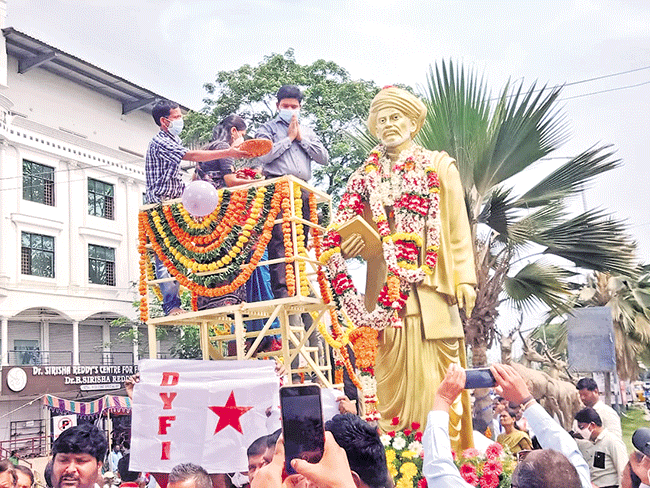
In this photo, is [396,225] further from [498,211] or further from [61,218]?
[61,218]

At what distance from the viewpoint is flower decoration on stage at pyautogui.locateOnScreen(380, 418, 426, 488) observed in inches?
221

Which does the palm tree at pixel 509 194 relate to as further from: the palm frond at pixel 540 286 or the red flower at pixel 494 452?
the red flower at pixel 494 452

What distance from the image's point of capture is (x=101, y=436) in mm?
3920

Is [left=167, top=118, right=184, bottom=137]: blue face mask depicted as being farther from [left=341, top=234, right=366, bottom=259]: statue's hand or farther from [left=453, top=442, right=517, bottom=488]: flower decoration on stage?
[left=453, top=442, right=517, bottom=488]: flower decoration on stage

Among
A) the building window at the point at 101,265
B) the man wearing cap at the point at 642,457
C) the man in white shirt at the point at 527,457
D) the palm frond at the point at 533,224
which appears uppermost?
the building window at the point at 101,265

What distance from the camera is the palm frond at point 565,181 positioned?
953 centimetres

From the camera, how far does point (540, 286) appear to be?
1011 centimetres

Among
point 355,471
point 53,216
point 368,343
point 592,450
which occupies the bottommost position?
point 592,450

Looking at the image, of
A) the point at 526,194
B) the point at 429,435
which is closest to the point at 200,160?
the point at 526,194

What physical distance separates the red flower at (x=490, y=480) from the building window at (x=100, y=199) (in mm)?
29061

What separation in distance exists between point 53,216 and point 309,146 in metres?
23.8

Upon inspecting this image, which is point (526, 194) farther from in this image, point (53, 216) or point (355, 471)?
point (53, 216)

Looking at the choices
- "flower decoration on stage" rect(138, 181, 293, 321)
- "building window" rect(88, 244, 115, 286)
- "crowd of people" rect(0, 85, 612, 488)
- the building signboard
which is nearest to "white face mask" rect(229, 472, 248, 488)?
"crowd of people" rect(0, 85, 612, 488)

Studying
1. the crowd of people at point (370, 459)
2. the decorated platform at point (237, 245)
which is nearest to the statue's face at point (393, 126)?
the decorated platform at point (237, 245)
